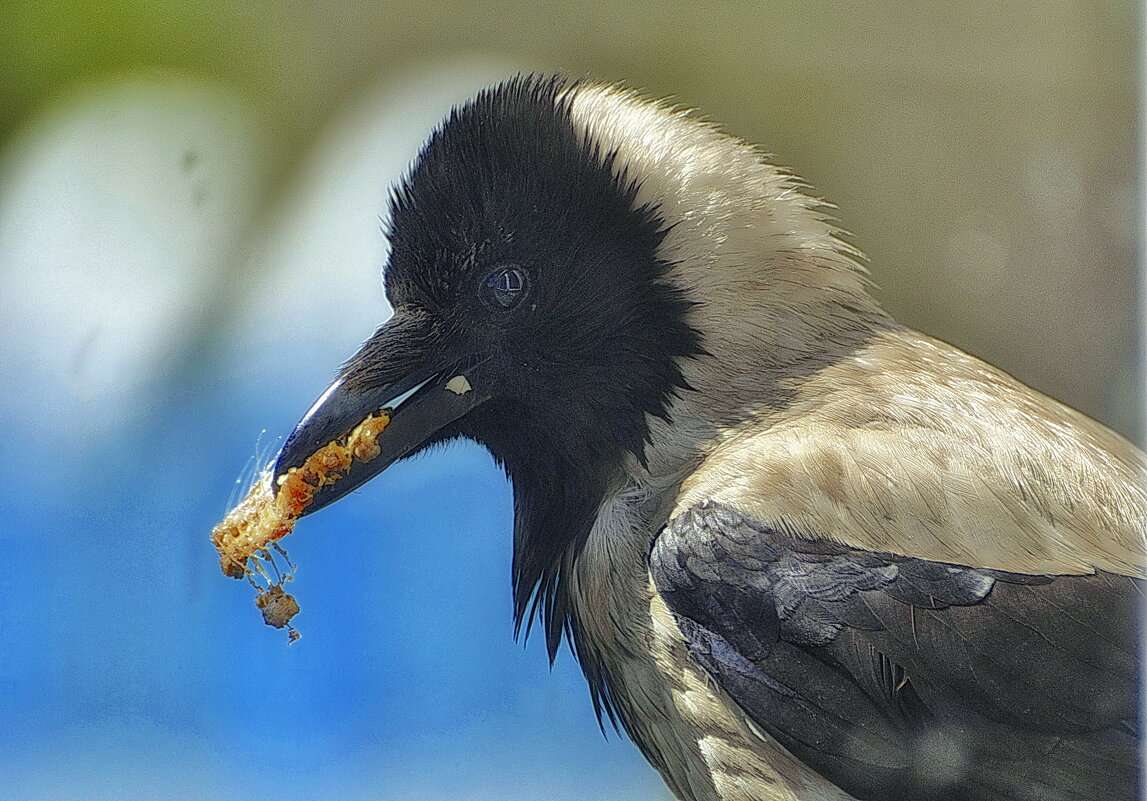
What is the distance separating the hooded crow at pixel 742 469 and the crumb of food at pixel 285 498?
14mm

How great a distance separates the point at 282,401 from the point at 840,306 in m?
0.75

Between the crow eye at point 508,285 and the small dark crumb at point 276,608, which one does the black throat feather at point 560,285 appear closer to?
the crow eye at point 508,285

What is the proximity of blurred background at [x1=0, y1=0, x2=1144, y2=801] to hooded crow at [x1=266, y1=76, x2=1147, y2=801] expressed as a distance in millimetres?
325

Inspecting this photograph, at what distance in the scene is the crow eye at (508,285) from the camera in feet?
3.40

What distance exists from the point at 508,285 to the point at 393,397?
157 mm

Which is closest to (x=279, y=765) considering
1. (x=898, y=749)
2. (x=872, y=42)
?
(x=898, y=749)

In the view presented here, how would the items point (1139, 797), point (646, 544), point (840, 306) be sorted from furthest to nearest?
point (840, 306) < point (646, 544) < point (1139, 797)

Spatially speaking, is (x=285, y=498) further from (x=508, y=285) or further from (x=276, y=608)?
(x=508, y=285)

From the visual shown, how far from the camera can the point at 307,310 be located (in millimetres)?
1417

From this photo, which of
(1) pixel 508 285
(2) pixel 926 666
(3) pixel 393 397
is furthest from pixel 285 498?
(2) pixel 926 666

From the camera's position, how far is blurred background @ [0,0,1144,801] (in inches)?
55.0

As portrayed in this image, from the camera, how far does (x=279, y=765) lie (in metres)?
1.41

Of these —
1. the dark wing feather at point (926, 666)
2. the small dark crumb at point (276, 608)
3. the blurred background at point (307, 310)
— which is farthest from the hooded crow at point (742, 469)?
the blurred background at point (307, 310)

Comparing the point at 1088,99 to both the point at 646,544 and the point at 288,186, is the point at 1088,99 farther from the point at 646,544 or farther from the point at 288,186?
the point at 288,186
